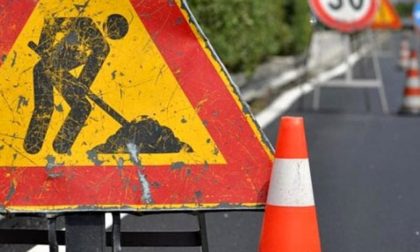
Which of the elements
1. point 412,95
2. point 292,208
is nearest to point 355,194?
point 292,208

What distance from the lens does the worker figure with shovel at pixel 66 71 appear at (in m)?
5.49

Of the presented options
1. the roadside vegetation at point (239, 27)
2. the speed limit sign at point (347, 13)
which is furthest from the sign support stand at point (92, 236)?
the speed limit sign at point (347, 13)

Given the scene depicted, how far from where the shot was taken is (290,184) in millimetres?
5430

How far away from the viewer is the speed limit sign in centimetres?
1789

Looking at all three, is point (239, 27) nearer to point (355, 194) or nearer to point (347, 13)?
point (347, 13)

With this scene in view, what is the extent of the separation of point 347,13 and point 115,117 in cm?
1281

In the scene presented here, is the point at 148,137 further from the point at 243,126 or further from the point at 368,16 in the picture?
the point at 368,16

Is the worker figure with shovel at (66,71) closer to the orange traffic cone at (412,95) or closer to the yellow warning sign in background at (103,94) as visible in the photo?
the yellow warning sign in background at (103,94)

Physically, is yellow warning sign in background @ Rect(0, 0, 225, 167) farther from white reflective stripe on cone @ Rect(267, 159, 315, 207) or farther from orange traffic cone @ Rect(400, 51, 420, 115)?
orange traffic cone @ Rect(400, 51, 420, 115)

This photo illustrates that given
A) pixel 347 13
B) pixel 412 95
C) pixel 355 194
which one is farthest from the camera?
pixel 412 95

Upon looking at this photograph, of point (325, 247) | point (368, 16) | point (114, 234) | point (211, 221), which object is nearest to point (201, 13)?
point (368, 16)

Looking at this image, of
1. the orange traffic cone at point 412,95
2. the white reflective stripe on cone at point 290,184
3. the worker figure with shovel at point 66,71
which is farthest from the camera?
the orange traffic cone at point 412,95

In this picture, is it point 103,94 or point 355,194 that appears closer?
point 103,94

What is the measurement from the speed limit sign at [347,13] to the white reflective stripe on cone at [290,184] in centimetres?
1246
